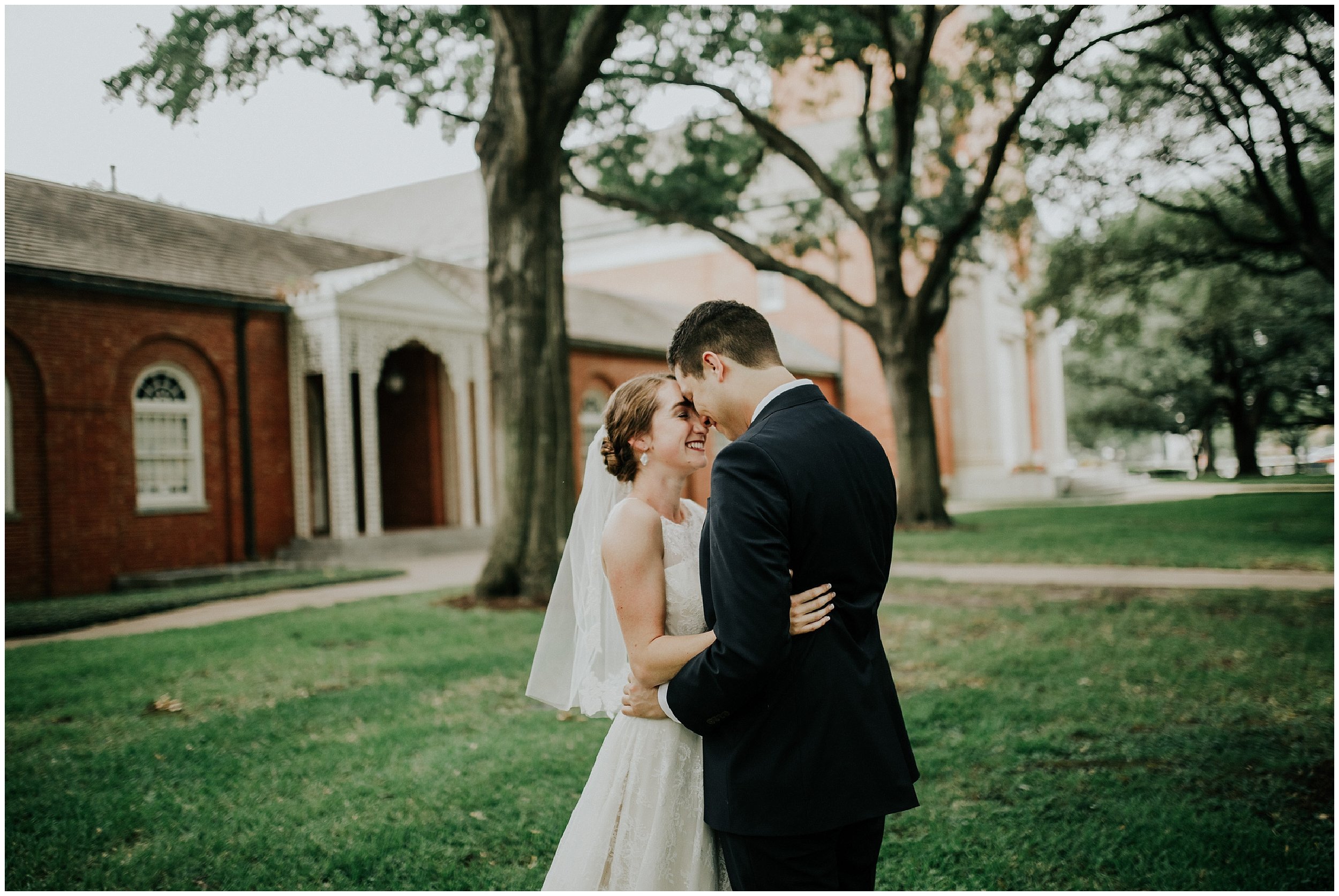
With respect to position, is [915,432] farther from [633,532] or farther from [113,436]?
[633,532]

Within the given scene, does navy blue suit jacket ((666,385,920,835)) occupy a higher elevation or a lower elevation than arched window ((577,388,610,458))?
lower

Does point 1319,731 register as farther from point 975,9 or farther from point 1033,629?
point 975,9

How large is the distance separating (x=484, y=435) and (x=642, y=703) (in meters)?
20.1

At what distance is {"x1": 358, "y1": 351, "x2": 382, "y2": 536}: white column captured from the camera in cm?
1888

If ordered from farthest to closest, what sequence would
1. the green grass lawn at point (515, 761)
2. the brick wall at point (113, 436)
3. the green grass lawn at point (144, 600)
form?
the brick wall at point (113, 436) < the green grass lawn at point (144, 600) < the green grass lawn at point (515, 761)

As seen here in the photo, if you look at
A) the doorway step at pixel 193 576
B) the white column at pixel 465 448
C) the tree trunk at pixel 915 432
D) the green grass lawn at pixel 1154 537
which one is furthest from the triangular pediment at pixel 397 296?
the green grass lawn at pixel 1154 537

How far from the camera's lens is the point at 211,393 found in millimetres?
17109

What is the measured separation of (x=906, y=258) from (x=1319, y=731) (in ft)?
94.9

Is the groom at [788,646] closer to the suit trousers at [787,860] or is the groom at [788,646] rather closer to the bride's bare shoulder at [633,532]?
the suit trousers at [787,860]

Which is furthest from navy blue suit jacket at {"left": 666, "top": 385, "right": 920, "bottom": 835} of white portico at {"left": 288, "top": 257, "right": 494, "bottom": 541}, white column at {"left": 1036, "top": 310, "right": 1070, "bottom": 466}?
white column at {"left": 1036, "top": 310, "right": 1070, "bottom": 466}

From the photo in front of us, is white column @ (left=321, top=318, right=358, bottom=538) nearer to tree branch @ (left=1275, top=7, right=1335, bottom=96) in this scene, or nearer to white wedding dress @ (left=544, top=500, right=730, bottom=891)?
tree branch @ (left=1275, top=7, right=1335, bottom=96)

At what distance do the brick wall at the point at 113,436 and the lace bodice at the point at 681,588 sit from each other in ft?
47.5

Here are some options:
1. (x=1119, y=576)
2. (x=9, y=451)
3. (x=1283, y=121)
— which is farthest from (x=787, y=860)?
(x=1283, y=121)

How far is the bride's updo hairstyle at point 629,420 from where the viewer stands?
2.77m
